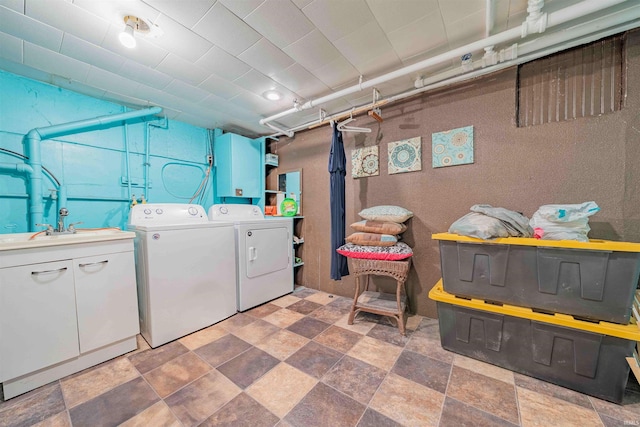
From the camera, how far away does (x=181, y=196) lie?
307 centimetres

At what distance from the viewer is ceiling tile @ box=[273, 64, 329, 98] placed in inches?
77.9

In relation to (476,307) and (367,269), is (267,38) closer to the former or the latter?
(367,269)

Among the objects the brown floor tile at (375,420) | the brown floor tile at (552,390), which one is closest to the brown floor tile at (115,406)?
the brown floor tile at (375,420)

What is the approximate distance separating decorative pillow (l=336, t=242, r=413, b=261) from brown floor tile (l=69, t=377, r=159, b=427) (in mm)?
1715

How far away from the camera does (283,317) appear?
237 cm

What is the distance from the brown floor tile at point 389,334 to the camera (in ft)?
6.23

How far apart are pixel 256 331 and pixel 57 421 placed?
1225 mm

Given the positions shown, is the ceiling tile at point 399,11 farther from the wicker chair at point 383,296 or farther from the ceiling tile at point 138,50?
the wicker chair at point 383,296

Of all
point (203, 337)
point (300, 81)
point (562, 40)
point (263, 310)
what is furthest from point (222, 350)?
point (562, 40)

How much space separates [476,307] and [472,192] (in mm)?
1029

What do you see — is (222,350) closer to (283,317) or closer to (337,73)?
(283,317)

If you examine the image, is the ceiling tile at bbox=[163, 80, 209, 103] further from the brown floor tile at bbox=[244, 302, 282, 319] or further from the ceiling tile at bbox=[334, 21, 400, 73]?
the brown floor tile at bbox=[244, 302, 282, 319]

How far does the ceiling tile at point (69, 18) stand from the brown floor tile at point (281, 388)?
262 centimetres

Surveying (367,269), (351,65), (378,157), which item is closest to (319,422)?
(367,269)
